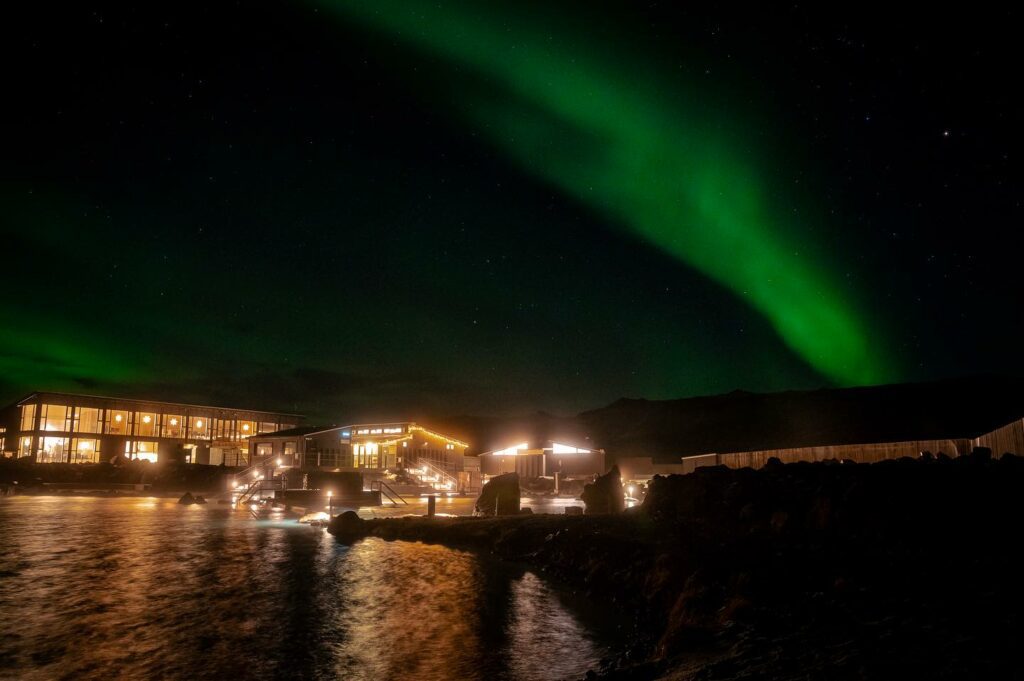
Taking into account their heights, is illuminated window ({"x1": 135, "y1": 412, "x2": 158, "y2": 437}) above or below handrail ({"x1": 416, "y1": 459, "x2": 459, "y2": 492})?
above

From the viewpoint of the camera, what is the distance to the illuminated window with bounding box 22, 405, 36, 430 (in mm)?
79250

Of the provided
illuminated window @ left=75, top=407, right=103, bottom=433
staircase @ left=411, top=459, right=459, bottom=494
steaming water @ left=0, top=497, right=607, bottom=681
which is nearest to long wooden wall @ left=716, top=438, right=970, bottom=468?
steaming water @ left=0, top=497, right=607, bottom=681

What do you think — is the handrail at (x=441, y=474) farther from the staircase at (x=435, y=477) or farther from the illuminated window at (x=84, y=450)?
the illuminated window at (x=84, y=450)

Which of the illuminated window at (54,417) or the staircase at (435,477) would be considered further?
the illuminated window at (54,417)

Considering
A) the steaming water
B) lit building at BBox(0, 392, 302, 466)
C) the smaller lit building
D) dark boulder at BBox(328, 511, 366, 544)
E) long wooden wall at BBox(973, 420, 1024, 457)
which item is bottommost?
the steaming water

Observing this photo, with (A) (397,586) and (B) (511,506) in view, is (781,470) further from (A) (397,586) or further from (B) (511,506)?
(B) (511,506)

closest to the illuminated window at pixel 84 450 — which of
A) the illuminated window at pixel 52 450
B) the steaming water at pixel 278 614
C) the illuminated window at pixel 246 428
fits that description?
the illuminated window at pixel 52 450

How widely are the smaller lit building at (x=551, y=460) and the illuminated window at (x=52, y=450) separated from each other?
61328 mm

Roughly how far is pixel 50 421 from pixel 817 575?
94.2 meters

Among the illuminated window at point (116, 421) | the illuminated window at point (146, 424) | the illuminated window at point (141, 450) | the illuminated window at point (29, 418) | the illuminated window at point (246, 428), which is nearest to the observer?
the illuminated window at point (29, 418)

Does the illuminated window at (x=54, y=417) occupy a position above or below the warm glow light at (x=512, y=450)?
above

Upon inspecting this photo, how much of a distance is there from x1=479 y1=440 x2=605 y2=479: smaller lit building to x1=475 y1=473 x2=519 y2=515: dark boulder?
802 inches

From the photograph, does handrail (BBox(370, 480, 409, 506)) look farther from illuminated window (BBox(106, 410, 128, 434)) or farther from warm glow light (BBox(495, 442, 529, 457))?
illuminated window (BBox(106, 410, 128, 434))

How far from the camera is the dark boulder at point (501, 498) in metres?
34.1
